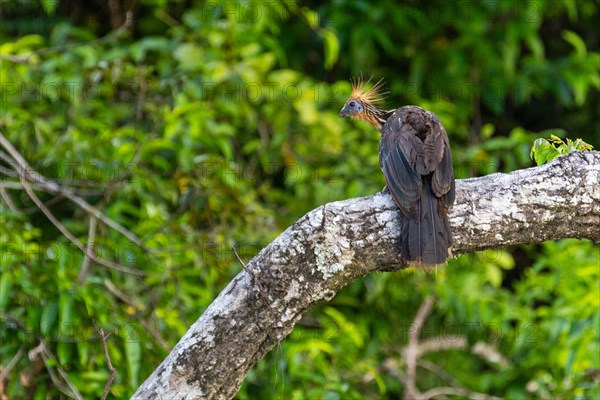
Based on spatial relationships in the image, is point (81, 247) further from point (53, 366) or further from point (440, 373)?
point (440, 373)

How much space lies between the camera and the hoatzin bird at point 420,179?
289 cm

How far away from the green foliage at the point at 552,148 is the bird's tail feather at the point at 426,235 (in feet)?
1.26

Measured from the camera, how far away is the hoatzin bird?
9.49 feet

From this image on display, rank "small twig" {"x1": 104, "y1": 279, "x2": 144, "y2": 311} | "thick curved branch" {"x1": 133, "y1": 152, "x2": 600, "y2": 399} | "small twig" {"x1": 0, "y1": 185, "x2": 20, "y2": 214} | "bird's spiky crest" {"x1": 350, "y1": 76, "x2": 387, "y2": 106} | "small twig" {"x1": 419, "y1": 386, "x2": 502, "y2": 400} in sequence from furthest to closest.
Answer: "small twig" {"x1": 419, "y1": 386, "x2": 502, "y2": 400} → "bird's spiky crest" {"x1": 350, "y1": 76, "x2": 387, "y2": 106} → "small twig" {"x1": 0, "y1": 185, "x2": 20, "y2": 214} → "small twig" {"x1": 104, "y1": 279, "x2": 144, "y2": 311} → "thick curved branch" {"x1": 133, "y1": 152, "x2": 600, "y2": 399}

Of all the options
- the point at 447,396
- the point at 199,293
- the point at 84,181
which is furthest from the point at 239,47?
the point at 447,396

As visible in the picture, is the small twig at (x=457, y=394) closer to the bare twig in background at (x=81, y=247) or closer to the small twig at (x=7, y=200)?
the bare twig in background at (x=81, y=247)

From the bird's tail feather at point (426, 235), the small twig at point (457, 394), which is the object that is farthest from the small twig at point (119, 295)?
the small twig at point (457, 394)

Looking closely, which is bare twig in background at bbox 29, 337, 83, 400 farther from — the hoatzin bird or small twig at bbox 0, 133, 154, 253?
the hoatzin bird

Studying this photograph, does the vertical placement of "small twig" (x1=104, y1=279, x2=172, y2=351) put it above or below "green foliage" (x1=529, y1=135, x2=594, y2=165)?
below

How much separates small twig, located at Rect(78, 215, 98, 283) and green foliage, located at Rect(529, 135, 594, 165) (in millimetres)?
2067

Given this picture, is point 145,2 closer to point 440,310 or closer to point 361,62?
point 361,62

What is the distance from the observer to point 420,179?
3371mm

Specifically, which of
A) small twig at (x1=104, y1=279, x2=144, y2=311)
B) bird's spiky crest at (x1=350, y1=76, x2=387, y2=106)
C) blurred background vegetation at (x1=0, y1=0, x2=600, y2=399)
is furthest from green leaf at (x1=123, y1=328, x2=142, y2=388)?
bird's spiky crest at (x1=350, y1=76, x2=387, y2=106)

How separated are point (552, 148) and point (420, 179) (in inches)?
19.2
